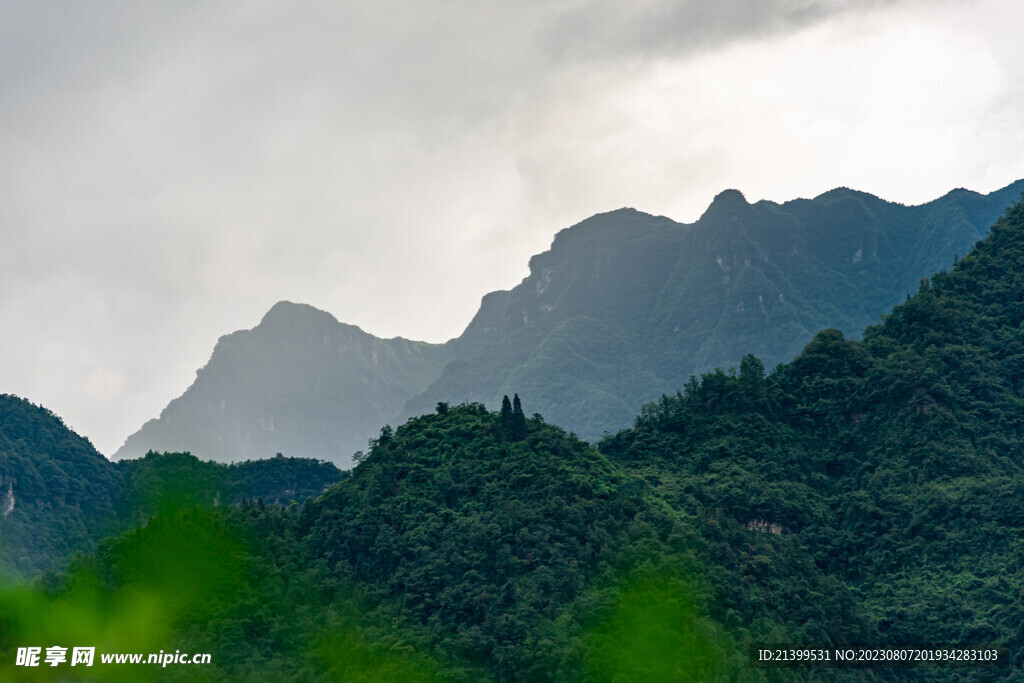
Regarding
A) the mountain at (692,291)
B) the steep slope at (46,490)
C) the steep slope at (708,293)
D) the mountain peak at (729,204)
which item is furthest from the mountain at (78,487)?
the mountain peak at (729,204)

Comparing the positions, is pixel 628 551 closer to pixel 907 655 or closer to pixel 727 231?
pixel 907 655

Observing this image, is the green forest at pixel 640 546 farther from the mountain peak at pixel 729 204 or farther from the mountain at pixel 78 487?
the mountain peak at pixel 729 204

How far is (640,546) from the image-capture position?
41562 mm

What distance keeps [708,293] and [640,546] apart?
99108mm

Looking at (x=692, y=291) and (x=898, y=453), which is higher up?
(x=692, y=291)

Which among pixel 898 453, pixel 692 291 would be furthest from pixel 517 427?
pixel 692 291

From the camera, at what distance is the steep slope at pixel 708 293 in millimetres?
127000

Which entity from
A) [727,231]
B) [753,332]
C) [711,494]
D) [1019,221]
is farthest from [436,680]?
[727,231]

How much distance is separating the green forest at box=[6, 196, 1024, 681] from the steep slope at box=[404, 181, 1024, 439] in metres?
65.2

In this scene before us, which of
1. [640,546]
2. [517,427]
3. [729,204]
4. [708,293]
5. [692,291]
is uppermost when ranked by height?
[729,204]

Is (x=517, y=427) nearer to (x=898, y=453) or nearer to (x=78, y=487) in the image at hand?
(x=898, y=453)

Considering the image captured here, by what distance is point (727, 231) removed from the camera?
138 m

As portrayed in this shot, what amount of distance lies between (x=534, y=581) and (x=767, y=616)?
Answer: 8270 millimetres

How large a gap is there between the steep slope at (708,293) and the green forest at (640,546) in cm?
6521
